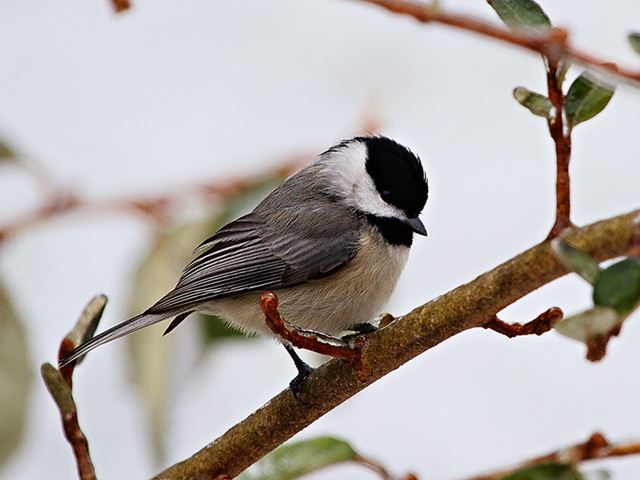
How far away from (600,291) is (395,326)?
239 mm

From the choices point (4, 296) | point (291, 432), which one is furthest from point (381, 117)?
point (291, 432)

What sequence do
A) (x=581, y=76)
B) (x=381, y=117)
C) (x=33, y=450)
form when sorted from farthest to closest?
1. (x=33, y=450)
2. (x=381, y=117)
3. (x=581, y=76)

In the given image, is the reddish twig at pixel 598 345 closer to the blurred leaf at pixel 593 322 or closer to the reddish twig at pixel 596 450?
the blurred leaf at pixel 593 322

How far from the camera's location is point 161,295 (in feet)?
4.96

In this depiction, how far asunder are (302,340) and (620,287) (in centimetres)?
29

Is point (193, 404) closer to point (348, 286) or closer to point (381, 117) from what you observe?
point (381, 117)

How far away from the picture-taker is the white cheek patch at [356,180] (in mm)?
1511

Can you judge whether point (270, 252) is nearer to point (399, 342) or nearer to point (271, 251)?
point (271, 251)

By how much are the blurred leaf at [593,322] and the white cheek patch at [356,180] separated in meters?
0.93

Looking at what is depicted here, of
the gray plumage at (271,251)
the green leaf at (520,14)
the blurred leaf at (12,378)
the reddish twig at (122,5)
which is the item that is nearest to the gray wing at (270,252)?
the gray plumage at (271,251)

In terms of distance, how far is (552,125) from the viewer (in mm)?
635

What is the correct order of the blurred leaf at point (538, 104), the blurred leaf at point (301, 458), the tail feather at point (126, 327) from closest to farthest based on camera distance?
the blurred leaf at point (538, 104)
the blurred leaf at point (301, 458)
the tail feather at point (126, 327)

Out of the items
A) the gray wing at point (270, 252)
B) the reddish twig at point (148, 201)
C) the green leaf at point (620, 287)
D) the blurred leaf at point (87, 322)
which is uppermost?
the reddish twig at point (148, 201)

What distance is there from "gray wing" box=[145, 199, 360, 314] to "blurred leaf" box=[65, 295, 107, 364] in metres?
0.47
